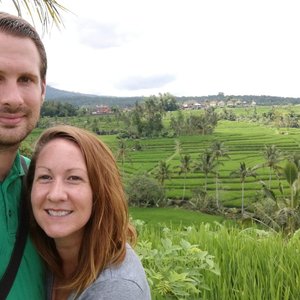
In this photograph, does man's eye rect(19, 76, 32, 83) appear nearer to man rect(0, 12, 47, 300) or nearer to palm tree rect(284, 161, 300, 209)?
man rect(0, 12, 47, 300)

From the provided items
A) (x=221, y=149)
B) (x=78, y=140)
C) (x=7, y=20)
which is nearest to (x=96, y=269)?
(x=78, y=140)

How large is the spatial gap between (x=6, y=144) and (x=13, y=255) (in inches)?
13.9

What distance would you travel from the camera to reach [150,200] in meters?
44.4

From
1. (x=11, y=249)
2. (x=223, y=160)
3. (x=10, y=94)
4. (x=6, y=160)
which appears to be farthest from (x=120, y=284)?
(x=223, y=160)

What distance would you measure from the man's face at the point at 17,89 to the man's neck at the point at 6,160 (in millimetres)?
25

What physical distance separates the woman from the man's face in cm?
8

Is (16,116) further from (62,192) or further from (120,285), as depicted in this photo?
(120,285)

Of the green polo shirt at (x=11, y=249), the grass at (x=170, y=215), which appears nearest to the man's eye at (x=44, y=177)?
the green polo shirt at (x=11, y=249)

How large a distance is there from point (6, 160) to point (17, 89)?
0.24 metres

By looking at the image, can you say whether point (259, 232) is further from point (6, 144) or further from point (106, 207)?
point (6, 144)

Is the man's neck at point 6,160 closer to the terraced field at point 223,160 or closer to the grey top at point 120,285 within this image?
the grey top at point 120,285

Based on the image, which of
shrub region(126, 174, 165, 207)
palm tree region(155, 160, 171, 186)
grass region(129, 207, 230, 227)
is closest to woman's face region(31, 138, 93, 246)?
grass region(129, 207, 230, 227)

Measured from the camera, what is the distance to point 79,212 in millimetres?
1362

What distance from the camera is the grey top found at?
3.95 ft
